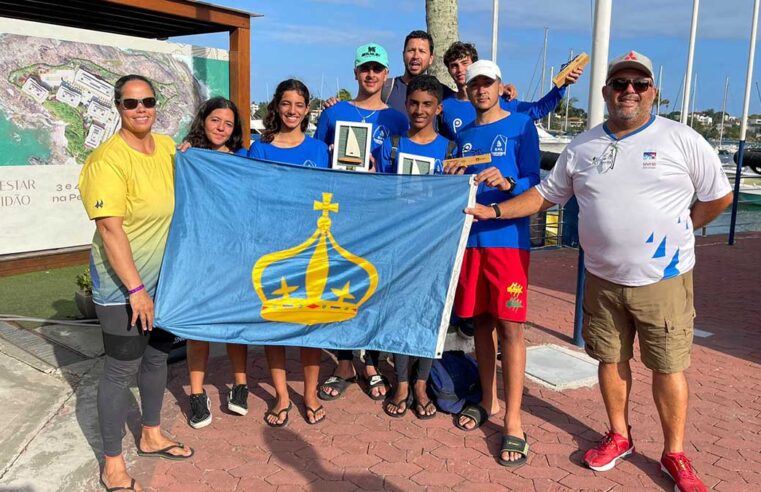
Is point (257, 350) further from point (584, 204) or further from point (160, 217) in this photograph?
point (584, 204)

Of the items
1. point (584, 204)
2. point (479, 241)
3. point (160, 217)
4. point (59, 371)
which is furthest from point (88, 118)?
point (584, 204)

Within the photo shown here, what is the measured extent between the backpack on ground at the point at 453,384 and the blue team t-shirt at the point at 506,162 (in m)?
0.97

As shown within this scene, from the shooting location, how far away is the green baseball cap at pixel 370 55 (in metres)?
4.18

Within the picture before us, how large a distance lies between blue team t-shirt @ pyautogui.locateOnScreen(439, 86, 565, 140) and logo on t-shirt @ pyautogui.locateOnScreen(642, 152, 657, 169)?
1.28m

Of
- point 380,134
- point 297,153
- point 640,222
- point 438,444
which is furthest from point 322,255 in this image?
point 640,222

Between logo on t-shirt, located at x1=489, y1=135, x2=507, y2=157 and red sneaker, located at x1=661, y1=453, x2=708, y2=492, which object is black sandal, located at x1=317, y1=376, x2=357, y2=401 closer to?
logo on t-shirt, located at x1=489, y1=135, x2=507, y2=157

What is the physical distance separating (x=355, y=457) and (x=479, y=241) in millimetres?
1420

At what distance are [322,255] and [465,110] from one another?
148 cm

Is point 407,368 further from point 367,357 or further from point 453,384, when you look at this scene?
point 367,357

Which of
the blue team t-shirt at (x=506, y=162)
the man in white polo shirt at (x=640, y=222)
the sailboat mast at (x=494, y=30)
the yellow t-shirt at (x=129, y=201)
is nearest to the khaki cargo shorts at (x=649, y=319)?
the man in white polo shirt at (x=640, y=222)

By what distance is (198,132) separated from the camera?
3898 millimetres

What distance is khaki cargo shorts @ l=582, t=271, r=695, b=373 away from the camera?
325cm

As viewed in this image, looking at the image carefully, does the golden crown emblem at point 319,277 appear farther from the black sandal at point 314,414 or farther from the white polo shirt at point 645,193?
the white polo shirt at point 645,193

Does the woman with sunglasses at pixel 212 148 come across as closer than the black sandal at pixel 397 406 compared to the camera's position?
Yes
